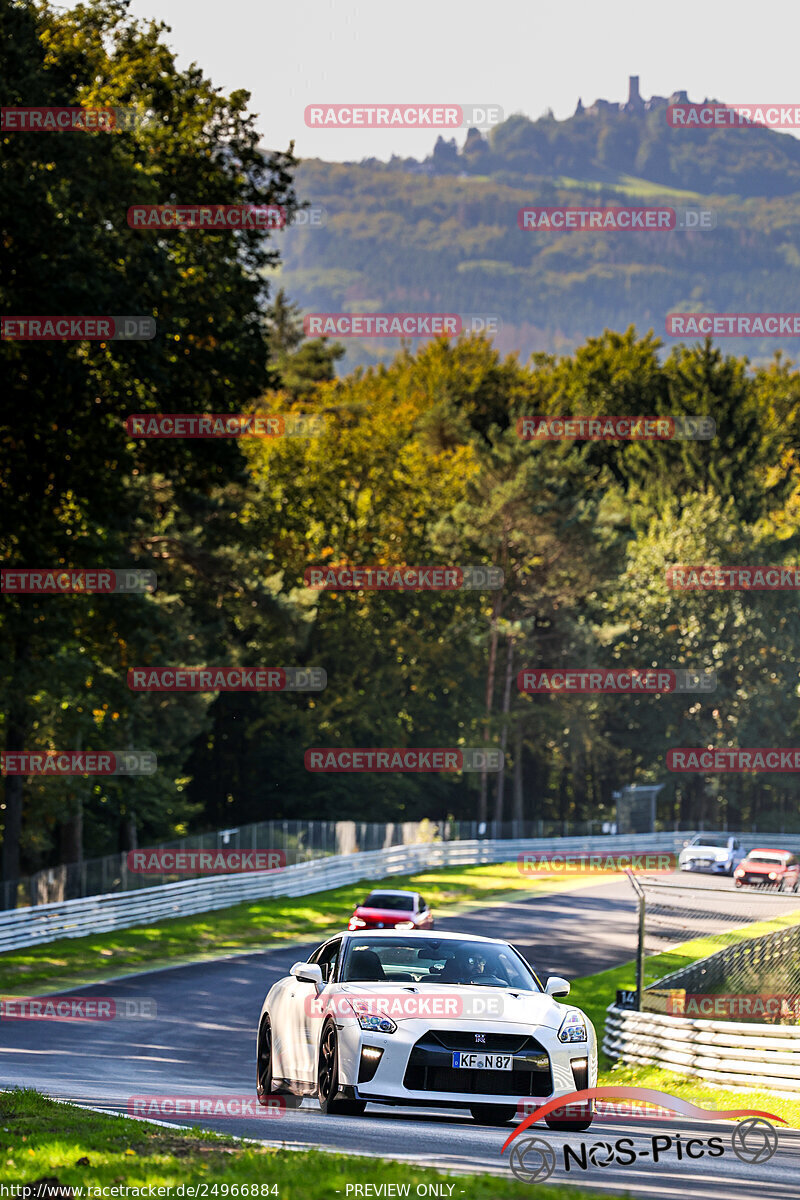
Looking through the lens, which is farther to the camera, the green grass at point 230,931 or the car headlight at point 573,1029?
the green grass at point 230,931

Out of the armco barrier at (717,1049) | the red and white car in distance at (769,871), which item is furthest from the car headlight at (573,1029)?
the red and white car in distance at (769,871)

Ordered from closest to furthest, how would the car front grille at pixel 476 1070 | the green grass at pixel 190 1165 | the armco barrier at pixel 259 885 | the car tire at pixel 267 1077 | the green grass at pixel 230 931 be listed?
the green grass at pixel 190 1165 → the car front grille at pixel 476 1070 → the car tire at pixel 267 1077 → the green grass at pixel 230 931 → the armco barrier at pixel 259 885

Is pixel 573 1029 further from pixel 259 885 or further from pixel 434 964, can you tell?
pixel 259 885

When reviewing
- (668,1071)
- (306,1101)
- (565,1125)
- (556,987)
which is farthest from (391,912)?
(565,1125)

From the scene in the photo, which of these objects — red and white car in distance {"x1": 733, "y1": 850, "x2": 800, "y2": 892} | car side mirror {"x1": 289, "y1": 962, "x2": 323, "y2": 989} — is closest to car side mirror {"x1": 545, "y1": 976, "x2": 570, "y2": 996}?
car side mirror {"x1": 289, "y1": 962, "x2": 323, "y2": 989}

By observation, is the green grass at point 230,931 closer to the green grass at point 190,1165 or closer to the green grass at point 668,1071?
the green grass at point 668,1071

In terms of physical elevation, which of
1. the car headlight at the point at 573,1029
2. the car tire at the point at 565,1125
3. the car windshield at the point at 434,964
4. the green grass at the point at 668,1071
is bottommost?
the green grass at the point at 668,1071

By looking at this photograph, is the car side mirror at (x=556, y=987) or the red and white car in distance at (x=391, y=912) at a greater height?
the car side mirror at (x=556, y=987)

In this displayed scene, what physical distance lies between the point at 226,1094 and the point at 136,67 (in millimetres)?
21449

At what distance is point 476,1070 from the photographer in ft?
30.1

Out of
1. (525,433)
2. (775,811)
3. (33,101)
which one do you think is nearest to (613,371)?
(525,433)

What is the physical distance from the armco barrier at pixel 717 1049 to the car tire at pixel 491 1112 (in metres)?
5.94

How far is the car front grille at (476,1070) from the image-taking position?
9133 millimetres

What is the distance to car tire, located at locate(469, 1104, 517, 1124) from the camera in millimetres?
9156
